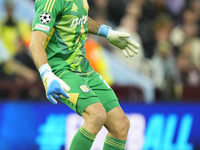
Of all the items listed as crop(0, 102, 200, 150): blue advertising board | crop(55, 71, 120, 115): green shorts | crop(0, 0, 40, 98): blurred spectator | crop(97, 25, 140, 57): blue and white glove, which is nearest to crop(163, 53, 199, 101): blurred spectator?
crop(0, 102, 200, 150): blue advertising board

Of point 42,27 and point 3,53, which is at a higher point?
point 3,53

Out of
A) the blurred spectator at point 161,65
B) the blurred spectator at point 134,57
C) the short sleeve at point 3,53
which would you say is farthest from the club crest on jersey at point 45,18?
the blurred spectator at point 134,57

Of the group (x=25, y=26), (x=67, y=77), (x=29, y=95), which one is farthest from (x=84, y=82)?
(x=25, y=26)

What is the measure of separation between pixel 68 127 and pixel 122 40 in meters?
2.62

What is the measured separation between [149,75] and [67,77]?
544 cm

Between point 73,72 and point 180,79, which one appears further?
point 180,79

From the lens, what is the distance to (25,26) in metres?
9.29

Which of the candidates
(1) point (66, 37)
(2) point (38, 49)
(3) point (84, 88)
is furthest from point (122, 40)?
(2) point (38, 49)

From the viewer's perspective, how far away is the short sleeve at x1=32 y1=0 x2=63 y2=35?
413 cm

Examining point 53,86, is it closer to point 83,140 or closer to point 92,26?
point 83,140

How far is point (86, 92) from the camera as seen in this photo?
13.8 feet

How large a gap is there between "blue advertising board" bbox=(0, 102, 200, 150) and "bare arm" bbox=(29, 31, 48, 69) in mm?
3153

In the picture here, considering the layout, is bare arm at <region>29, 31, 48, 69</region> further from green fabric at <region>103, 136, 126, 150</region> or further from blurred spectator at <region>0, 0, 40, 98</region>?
blurred spectator at <region>0, 0, 40, 98</region>

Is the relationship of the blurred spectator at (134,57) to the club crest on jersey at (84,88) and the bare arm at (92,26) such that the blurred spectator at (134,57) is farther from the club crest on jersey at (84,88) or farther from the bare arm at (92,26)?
the club crest on jersey at (84,88)
